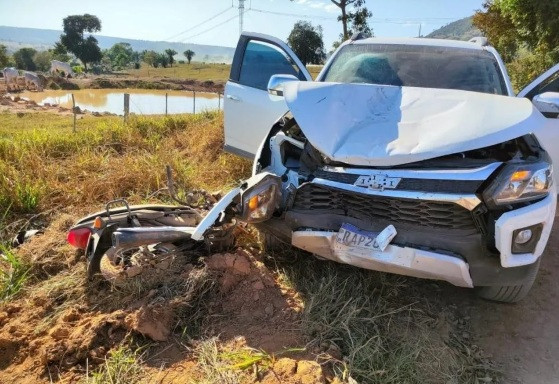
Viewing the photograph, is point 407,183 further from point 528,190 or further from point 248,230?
point 248,230

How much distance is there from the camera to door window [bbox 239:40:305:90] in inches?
173

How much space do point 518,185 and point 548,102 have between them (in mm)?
1541

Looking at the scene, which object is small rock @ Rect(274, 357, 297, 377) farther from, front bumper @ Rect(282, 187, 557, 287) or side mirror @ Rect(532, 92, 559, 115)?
side mirror @ Rect(532, 92, 559, 115)

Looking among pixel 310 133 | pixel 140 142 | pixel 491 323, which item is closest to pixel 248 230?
pixel 310 133

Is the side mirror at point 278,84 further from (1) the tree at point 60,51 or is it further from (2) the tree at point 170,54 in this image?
(2) the tree at point 170,54

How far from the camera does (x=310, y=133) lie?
261 cm

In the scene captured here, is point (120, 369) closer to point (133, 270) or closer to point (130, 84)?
point (133, 270)

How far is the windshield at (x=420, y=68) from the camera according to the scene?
3.55 meters

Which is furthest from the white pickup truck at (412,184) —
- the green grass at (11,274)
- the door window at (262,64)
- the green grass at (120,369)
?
the green grass at (11,274)

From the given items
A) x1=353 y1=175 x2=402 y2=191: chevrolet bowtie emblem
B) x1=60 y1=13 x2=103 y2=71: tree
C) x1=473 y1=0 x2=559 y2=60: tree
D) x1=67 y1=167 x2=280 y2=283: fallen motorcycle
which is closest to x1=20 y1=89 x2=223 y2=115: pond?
x1=67 y1=167 x2=280 y2=283: fallen motorcycle

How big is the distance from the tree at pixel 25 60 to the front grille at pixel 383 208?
254 ft

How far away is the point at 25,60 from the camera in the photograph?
68.1 m

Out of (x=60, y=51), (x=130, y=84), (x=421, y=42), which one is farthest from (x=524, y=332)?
(x=60, y=51)

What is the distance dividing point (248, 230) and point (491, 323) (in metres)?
1.82
